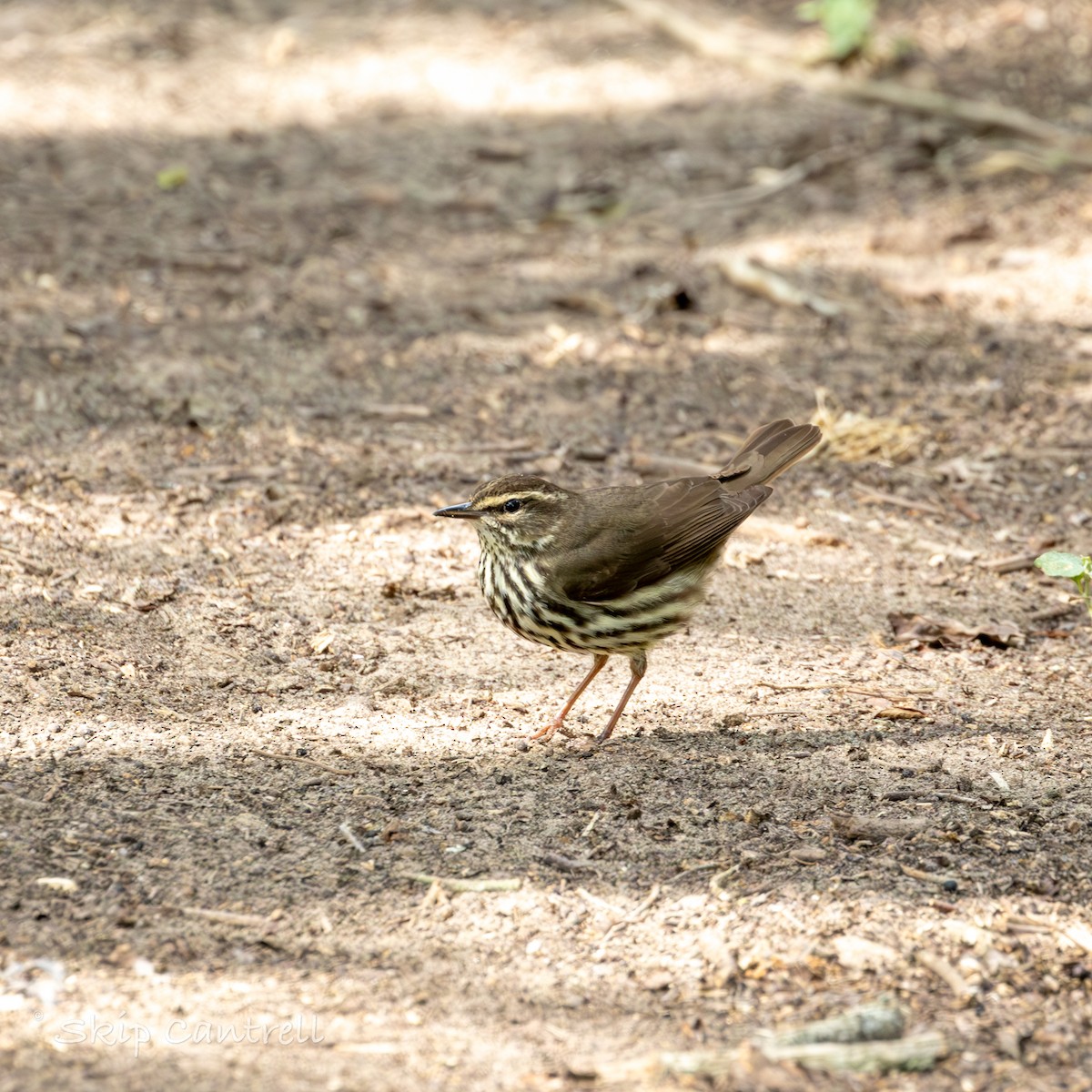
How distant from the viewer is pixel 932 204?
34.2 ft

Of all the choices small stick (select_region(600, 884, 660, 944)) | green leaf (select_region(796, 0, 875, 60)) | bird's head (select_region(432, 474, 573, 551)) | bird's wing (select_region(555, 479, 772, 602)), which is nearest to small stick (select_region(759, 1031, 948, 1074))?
small stick (select_region(600, 884, 660, 944))

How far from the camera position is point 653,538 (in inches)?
221

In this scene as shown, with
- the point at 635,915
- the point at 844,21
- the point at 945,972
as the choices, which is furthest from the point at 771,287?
the point at 945,972

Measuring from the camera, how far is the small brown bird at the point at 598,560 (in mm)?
5441

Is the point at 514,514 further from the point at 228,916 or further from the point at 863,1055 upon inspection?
the point at 863,1055

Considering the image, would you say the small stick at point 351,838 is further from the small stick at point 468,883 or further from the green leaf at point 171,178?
the green leaf at point 171,178

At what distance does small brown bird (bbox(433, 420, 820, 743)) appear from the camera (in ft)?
17.9

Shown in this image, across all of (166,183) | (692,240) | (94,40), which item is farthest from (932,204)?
(94,40)

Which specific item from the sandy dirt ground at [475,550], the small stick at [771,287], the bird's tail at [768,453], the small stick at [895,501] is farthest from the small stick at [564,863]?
the small stick at [771,287]

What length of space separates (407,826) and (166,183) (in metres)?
7.18

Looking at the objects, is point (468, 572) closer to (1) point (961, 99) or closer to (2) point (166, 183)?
(2) point (166, 183)

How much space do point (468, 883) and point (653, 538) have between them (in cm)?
177

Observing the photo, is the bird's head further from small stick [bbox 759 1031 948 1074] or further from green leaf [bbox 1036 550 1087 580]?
small stick [bbox 759 1031 948 1074]

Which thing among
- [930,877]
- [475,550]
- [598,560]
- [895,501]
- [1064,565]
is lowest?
[475,550]
